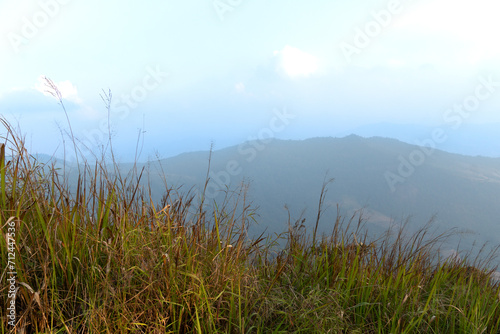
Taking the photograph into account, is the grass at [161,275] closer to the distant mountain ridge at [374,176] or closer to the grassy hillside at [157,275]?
the grassy hillside at [157,275]

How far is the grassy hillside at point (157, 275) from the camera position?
1546 mm

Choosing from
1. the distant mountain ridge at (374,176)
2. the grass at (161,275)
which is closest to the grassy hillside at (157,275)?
the grass at (161,275)

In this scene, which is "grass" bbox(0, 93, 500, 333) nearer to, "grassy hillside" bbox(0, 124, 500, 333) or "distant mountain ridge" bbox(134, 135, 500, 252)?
"grassy hillside" bbox(0, 124, 500, 333)

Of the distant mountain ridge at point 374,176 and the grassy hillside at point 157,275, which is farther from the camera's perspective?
the distant mountain ridge at point 374,176

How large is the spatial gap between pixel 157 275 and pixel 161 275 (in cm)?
7

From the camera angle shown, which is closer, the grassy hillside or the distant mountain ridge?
the grassy hillside

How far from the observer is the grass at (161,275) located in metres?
1.56

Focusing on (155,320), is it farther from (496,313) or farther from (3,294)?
(496,313)

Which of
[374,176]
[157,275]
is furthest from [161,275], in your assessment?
[374,176]

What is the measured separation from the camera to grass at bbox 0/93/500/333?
156 centimetres

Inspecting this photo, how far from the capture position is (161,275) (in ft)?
5.49

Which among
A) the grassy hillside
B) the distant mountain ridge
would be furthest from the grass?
the distant mountain ridge

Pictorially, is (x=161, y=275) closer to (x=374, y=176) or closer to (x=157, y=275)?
(x=157, y=275)

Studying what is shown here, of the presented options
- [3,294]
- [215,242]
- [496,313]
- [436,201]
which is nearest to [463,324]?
[496,313]
